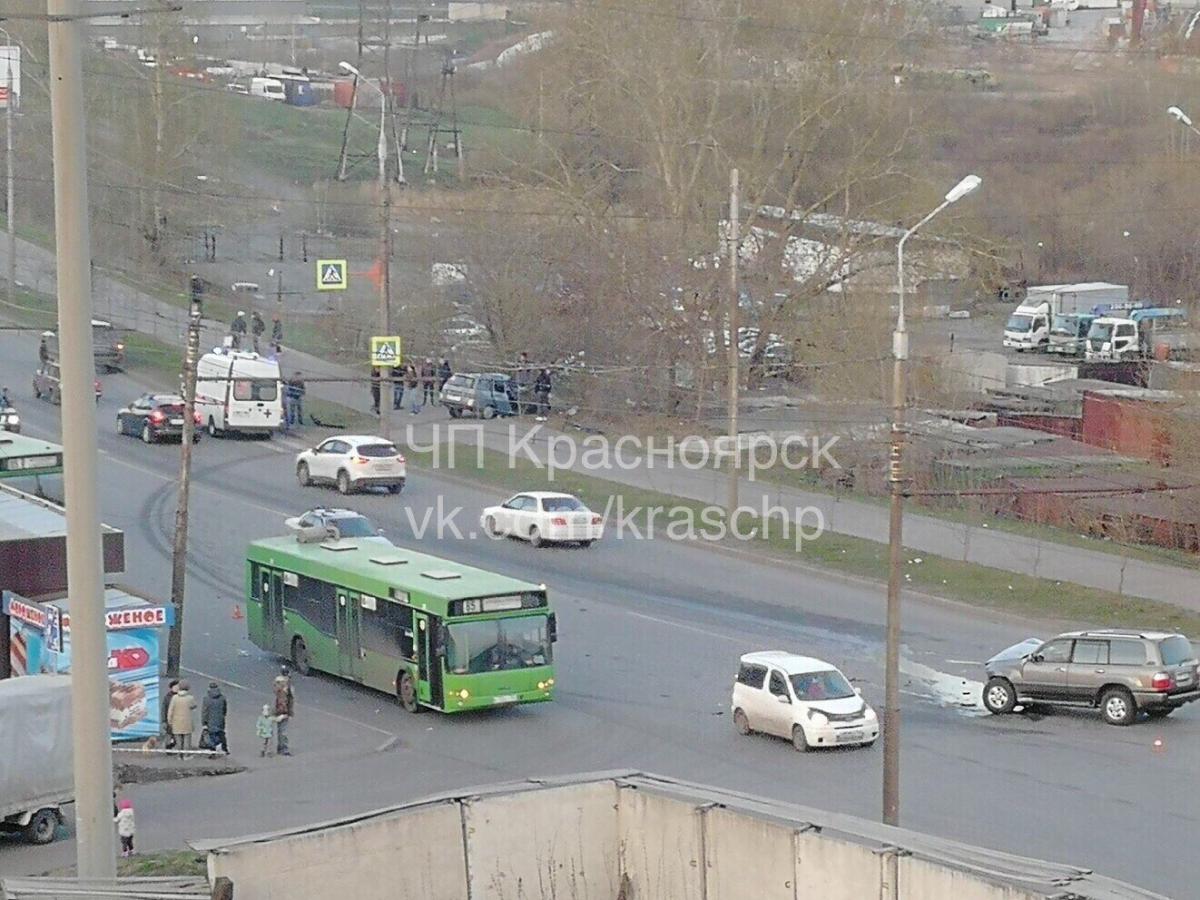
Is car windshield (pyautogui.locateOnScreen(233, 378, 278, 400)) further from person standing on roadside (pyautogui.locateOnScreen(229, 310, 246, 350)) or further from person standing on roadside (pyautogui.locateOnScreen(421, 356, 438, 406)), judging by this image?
person standing on roadside (pyautogui.locateOnScreen(229, 310, 246, 350))

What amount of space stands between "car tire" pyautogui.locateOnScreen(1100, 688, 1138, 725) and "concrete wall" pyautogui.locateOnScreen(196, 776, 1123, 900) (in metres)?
15.7

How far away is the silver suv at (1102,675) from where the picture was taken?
24.6 meters

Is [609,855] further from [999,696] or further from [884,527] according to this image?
[884,527]

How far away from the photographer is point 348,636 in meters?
26.8

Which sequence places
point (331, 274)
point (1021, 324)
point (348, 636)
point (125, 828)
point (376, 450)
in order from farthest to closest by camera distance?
Result: point (1021, 324) → point (331, 274) → point (376, 450) → point (348, 636) → point (125, 828)

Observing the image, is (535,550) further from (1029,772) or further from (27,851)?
(27,851)

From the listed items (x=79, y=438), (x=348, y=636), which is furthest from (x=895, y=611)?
(x=79, y=438)

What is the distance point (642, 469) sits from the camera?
4394cm

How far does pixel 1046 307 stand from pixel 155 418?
3422 centimetres

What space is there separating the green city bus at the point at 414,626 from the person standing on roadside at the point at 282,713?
2.05m

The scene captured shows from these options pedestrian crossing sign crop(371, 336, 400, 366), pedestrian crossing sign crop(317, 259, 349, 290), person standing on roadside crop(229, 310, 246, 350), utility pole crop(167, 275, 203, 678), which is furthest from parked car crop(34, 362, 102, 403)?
utility pole crop(167, 275, 203, 678)


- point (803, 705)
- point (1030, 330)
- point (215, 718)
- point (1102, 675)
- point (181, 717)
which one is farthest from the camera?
point (1030, 330)

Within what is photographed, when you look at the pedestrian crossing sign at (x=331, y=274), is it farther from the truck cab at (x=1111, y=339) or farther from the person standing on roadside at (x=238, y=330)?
the truck cab at (x=1111, y=339)

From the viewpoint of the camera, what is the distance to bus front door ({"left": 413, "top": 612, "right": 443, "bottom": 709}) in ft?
81.8
